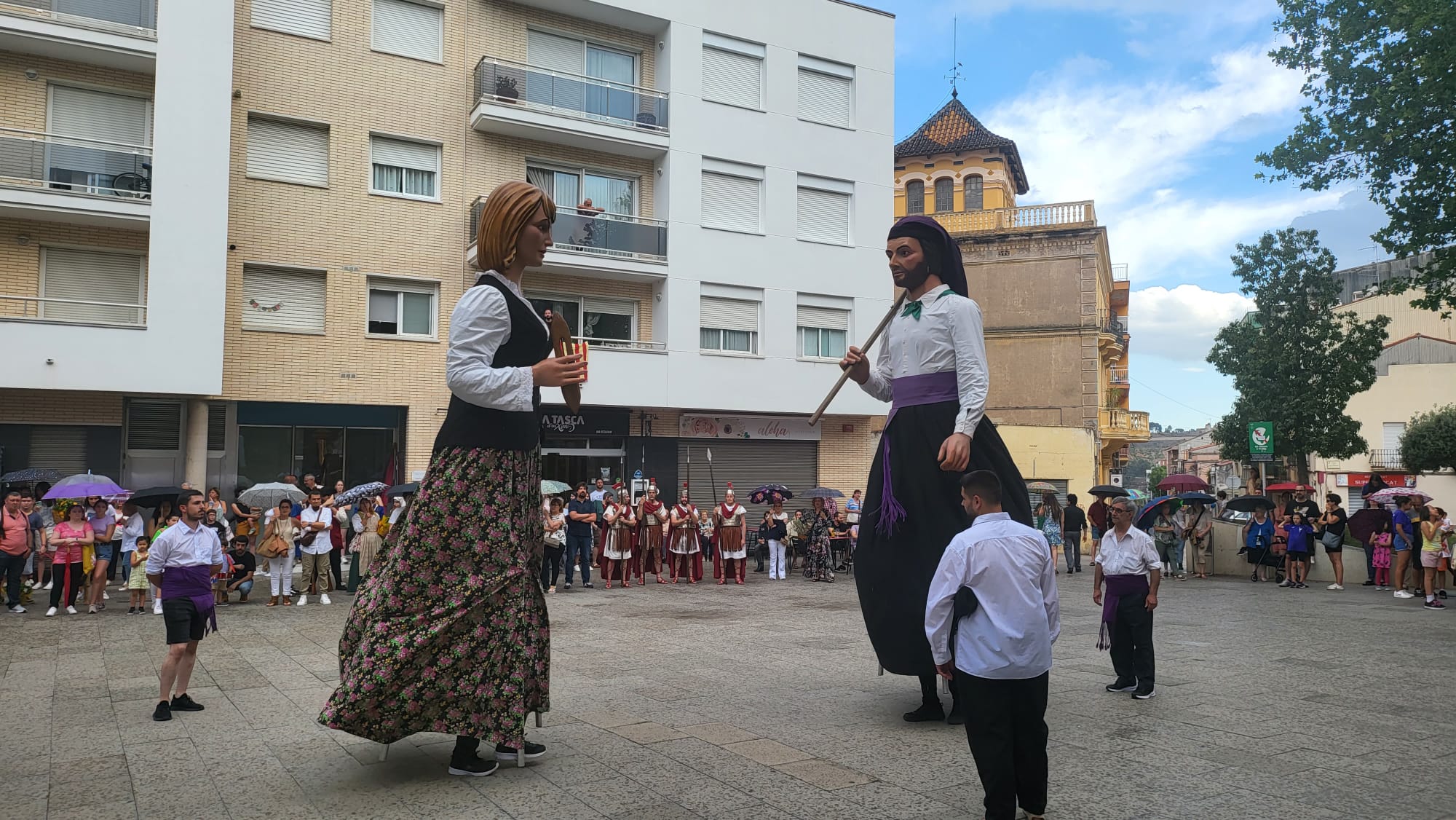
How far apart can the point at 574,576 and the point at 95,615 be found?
8.15m

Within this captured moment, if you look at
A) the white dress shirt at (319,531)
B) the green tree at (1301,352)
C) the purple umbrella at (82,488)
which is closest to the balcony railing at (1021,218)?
the green tree at (1301,352)

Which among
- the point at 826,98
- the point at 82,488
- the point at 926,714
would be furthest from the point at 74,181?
the point at 926,714

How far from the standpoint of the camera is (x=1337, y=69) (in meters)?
16.5

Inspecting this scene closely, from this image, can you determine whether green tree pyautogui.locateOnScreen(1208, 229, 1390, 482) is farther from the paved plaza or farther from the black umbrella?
the paved plaza

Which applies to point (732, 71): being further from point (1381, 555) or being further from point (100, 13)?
point (1381, 555)

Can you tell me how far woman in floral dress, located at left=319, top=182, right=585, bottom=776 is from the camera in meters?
4.35

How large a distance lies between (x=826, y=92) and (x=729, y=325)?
698 centimetres

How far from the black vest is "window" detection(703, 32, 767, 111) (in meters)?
21.6

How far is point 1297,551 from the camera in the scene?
1903 centimetres

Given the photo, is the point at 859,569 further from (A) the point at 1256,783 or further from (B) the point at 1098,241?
(B) the point at 1098,241

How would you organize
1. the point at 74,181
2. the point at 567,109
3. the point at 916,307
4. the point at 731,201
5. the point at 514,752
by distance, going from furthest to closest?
the point at 731,201 < the point at 567,109 < the point at 74,181 < the point at 916,307 < the point at 514,752

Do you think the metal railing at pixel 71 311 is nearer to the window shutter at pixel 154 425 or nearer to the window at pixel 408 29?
the window shutter at pixel 154 425

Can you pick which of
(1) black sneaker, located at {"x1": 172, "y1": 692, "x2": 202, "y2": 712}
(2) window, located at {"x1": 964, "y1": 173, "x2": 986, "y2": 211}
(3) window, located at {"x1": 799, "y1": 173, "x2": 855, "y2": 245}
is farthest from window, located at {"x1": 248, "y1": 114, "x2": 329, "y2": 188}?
(2) window, located at {"x1": 964, "y1": 173, "x2": 986, "y2": 211}

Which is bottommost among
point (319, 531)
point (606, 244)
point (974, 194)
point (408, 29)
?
point (319, 531)
